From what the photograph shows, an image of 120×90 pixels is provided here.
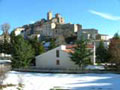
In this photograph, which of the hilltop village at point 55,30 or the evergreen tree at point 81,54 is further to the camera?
the hilltop village at point 55,30

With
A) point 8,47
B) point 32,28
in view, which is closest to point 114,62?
point 8,47

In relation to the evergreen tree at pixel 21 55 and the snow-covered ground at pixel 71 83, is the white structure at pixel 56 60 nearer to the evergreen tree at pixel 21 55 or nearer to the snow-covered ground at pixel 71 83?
the evergreen tree at pixel 21 55

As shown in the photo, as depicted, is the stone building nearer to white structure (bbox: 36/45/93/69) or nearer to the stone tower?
the stone tower

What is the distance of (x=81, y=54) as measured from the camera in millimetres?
26562

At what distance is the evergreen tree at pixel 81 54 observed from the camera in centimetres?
2658

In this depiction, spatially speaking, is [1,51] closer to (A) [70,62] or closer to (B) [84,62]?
(A) [70,62]

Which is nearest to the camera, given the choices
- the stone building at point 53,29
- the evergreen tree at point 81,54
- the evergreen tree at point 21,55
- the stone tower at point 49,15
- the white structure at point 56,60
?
the evergreen tree at point 81,54

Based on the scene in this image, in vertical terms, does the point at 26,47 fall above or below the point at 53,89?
above

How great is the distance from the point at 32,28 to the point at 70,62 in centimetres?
5323

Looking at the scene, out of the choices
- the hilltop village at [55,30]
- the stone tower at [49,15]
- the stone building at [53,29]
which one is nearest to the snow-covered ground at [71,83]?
the hilltop village at [55,30]

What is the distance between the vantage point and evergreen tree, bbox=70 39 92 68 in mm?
26578

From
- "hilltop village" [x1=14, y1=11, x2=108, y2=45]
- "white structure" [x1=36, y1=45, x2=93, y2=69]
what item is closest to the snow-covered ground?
"white structure" [x1=36, y1=45, x2=93, y2=69]

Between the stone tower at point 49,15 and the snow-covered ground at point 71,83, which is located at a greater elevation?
the stone tower at point 49,15

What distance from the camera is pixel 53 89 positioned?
1363 centimetres
